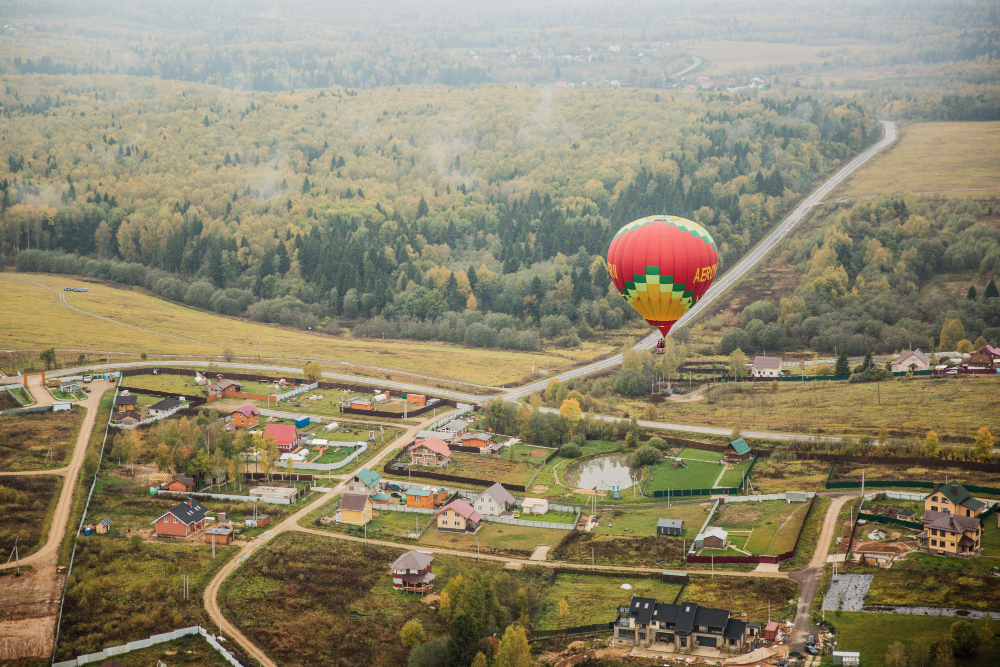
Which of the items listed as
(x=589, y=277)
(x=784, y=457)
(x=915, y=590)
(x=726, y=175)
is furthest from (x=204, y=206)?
(x=915, y=590)

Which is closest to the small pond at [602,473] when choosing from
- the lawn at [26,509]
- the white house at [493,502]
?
the white house at [493,502]

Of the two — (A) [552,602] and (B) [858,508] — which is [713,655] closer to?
(A) [552,602]

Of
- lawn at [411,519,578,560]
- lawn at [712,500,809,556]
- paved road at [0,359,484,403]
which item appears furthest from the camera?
paved road at [0,359,484,403]

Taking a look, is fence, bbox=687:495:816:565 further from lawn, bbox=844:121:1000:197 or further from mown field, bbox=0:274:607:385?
lawn, bbox=844:121:1000:197

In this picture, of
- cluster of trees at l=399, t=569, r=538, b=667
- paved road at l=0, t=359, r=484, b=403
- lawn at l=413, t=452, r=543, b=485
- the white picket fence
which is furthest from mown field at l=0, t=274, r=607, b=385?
cluster of trees at l=399, t=569, r=538, b=667

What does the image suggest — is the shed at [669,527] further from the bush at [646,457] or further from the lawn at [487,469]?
the bush at [646,457]

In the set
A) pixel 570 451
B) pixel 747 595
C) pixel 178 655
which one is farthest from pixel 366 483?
pixel 747 595
